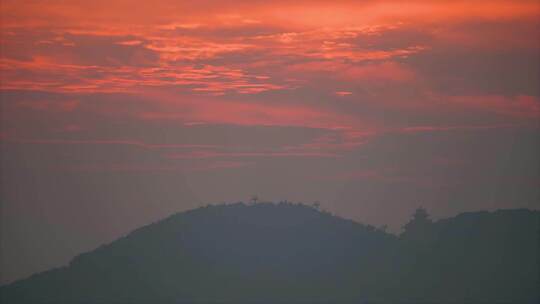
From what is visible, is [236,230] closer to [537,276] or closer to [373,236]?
[373,236]

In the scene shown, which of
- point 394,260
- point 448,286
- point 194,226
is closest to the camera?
point 448,286

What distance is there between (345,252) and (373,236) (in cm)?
585

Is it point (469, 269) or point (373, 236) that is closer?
point (469, 269)

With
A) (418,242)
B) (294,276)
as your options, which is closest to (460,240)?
(418,242)

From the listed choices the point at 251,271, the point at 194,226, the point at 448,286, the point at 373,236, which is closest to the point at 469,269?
the point at 448,286

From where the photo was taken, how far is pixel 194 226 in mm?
110250

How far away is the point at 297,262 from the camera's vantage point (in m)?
104

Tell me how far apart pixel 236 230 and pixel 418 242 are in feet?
76.0

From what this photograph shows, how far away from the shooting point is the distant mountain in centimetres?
9700

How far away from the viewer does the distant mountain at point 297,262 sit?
9700cm

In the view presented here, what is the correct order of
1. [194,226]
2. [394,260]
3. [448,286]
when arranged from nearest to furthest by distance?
[448,286] < [394,260] < [194,226]

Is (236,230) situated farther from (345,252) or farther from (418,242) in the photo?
(418,242)

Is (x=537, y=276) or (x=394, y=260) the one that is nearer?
(x=537, y=276)

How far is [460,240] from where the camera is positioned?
104 metres
